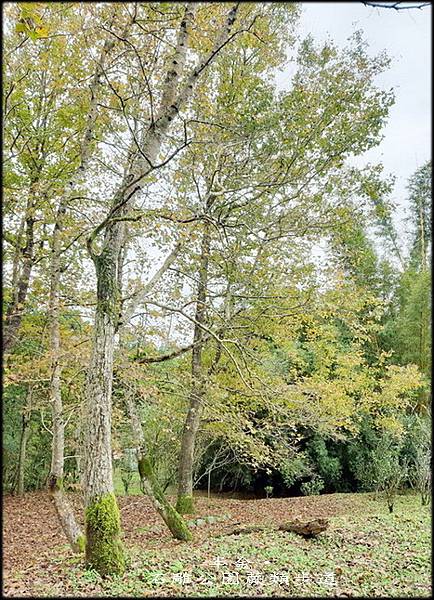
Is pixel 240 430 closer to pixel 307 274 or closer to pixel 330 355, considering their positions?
pixel 307 274

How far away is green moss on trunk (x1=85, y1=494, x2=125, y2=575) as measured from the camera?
3.16 metres

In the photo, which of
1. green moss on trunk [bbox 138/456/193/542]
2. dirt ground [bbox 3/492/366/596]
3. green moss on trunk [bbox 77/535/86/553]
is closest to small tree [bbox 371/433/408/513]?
dirt ground [bbox 3/492/366/596]

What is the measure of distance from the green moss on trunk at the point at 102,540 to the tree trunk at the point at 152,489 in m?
1.70

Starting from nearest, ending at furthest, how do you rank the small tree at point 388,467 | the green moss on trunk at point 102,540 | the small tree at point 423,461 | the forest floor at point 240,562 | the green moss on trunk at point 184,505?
the forest floor at point 240,562 → the green moss on trunk at point 102,540 → the green moss on trunk at point 184,505 → the small tree at point 423,461 → the small tree at point 388,467

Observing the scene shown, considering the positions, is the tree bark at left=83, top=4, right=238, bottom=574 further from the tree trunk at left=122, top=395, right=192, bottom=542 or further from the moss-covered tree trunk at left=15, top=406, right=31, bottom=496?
the moss-covered tree trunk at left=15, top=406, right=31, bottom=496

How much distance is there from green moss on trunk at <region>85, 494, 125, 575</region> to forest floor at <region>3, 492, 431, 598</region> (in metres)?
0.08

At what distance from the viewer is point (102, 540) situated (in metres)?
3.19

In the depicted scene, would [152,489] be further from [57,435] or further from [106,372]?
[106,372]

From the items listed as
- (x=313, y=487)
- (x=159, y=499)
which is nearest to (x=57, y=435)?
(x=159, y=499)

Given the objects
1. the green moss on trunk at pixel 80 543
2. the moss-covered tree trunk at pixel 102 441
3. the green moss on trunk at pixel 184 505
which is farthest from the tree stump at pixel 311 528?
the green moss on trunk at pixel 184 505

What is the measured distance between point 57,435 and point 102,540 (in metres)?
1.63

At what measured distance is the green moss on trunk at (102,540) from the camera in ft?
10.4

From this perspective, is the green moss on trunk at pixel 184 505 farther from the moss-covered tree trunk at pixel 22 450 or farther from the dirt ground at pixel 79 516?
the moss-covered tree trunk at pixel 22 450

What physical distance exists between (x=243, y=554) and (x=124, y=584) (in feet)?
4.73
